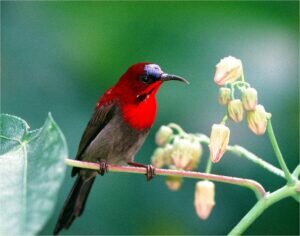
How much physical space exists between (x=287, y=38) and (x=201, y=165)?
0.69 meters

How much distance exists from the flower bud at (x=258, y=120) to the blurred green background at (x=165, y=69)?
1.11 meters

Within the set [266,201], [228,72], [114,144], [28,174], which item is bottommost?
[114,144]

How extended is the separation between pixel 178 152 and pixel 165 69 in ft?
3.31

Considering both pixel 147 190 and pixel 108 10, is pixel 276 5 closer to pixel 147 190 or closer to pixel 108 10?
pixel 108 10

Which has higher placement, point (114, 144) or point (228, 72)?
point (228, 72)

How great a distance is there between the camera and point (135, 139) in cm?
278

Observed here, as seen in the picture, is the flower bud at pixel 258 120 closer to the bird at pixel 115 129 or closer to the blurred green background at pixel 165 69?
the bird at pixel 115 129

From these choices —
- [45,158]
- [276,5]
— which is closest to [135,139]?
[276,5]

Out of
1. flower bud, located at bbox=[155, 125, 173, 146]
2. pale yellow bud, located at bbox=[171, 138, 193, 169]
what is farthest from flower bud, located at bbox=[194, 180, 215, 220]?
flower bud, located at bbox=[155, 125, 173, 146]

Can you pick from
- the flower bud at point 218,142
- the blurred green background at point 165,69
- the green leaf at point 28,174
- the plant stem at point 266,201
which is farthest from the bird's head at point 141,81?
the green leaf at point 28,174

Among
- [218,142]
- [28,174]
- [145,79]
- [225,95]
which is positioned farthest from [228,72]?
[145,79]

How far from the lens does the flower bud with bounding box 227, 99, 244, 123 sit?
173 cm

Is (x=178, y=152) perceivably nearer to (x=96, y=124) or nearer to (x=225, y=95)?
(x=225, y=95)

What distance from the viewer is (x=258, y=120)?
1698 millimetres
